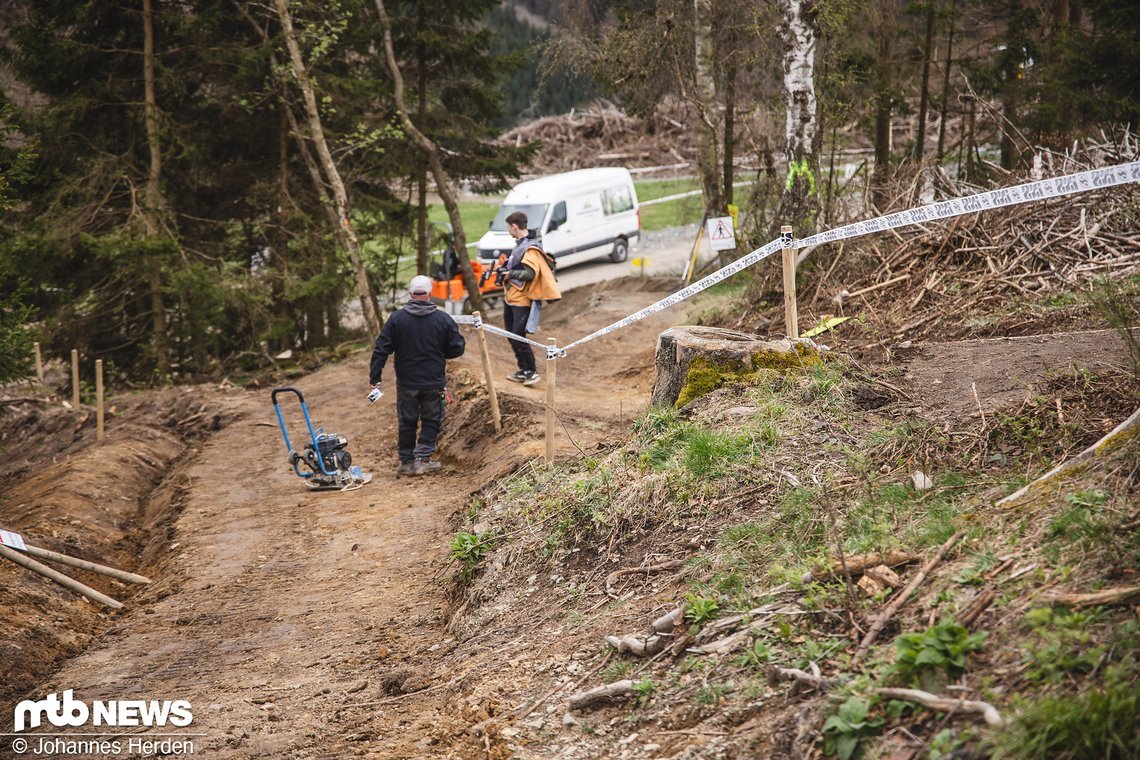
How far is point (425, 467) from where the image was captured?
10.1 meters

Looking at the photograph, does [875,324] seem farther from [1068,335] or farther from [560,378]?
[560,378]

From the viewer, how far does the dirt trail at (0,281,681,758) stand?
17.1 ft

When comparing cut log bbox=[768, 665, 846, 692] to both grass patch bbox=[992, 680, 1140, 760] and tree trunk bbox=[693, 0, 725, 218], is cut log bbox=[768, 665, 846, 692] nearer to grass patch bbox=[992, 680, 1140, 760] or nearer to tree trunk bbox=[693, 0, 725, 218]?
grass patch bbox=[992, 680, 1140, 760]

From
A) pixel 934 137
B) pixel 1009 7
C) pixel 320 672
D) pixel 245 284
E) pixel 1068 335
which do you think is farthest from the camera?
pixel 934 137

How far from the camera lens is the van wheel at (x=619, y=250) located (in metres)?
25.1

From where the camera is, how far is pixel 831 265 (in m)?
10.9

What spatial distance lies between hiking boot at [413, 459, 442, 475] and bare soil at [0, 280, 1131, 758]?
0.12 m

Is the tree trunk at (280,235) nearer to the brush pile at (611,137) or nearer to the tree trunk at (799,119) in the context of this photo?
the tree trunk at (799,119)

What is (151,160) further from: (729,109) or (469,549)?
(469,549)

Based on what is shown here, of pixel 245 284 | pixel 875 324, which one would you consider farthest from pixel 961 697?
pixel 245 284

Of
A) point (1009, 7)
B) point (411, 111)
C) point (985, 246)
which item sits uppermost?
point (1009, 7)

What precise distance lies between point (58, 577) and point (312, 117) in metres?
10.4

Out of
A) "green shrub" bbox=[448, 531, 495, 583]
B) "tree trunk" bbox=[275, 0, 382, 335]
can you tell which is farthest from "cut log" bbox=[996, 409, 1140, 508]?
"tree trunk" bbox=[275, 0, 382, 335]

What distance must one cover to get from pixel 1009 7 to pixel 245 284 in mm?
16131
